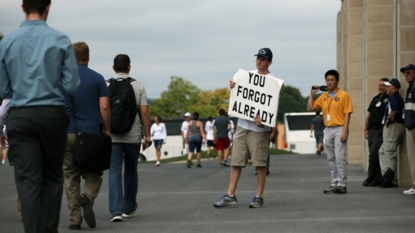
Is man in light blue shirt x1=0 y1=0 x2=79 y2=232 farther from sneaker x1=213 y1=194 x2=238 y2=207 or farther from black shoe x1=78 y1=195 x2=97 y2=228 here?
sneaker x1=213 y1=194 x2=238 y2=207

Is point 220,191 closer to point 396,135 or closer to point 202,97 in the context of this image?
point 396,135

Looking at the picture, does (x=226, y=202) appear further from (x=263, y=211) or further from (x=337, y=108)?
(x=337, y=108)

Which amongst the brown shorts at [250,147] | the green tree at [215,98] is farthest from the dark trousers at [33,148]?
the green tree at [215,98]

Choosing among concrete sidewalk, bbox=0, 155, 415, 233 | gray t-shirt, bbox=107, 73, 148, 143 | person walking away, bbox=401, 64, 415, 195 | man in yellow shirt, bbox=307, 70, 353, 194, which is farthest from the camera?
man in yellow shirt, bbox=307, 70, 353, 194

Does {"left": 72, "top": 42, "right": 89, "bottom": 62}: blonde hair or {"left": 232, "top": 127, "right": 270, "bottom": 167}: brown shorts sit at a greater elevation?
{"left": 72, "top": 42, "right": 89, "bottom": 62}: blonde hair

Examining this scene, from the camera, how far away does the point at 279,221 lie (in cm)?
1166

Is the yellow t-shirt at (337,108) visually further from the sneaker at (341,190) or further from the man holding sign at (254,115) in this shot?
the man holding sign at (254,115)

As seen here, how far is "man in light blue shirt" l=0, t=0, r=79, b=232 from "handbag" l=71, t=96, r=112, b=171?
289cm

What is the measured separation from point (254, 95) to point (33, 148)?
6.51 m

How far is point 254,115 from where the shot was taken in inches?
541

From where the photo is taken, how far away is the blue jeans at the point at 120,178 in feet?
39.5

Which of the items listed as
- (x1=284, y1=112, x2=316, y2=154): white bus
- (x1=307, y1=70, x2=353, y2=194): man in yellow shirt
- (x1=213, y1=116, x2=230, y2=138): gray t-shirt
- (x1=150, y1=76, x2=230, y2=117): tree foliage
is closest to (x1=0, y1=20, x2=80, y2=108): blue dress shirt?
(x1=307, y1=70, x2=353, y2=194): man in yellow shirt

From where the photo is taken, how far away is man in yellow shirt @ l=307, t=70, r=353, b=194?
16406 mm

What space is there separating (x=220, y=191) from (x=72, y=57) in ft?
33.7
